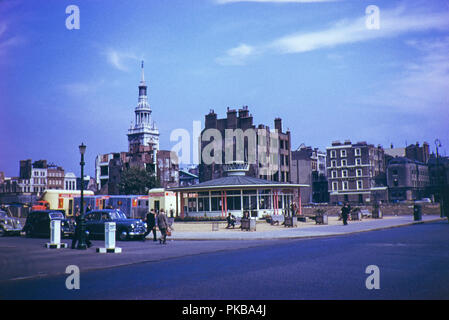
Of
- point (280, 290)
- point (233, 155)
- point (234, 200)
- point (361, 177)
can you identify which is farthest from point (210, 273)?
point (361, 177)

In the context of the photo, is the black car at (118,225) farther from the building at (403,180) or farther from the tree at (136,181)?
the building at (403,180)

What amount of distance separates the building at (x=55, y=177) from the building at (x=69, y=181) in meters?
5.15

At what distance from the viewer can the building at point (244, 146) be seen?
217 ft

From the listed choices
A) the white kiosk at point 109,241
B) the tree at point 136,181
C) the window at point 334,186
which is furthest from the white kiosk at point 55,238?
the window at point 334,186

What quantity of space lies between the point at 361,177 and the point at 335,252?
3134 inches

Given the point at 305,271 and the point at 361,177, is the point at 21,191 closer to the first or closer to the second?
the point at 361,177

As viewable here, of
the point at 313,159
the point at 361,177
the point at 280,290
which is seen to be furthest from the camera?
the point at 313,159

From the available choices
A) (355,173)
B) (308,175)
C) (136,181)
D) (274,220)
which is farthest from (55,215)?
(308,175)

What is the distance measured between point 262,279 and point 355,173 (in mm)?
85877

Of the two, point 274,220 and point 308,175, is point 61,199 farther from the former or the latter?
point 308,175

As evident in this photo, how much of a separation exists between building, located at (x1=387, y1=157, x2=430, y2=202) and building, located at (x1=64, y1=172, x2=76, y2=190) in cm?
9307

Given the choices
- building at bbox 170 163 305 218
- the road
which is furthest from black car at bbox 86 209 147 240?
building at bbox 170 163 305 218

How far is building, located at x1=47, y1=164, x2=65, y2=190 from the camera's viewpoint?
11862 cm

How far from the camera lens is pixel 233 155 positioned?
66.8 metres
